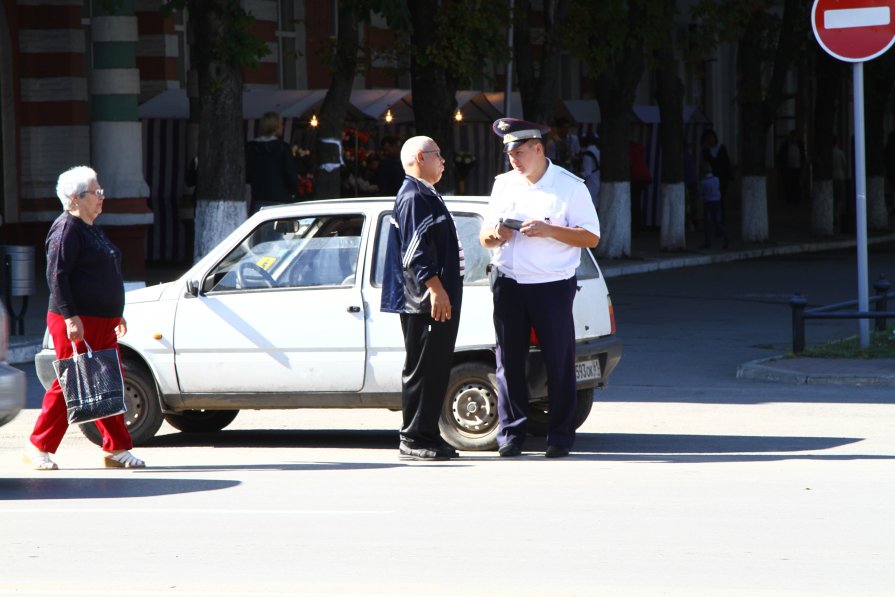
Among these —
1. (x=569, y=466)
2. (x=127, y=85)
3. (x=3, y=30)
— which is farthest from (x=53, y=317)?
(x=3, y=30)

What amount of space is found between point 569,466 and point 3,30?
18.2 metres

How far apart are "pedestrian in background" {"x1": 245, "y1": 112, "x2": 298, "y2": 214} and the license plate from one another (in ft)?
29.6

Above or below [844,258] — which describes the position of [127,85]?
above

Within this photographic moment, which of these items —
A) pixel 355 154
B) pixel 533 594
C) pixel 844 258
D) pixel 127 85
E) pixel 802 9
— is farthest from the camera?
pixel 802 9

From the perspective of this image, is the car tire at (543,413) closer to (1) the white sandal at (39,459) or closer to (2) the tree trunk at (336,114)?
(1) the white sandal at (39,459)

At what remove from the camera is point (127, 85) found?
24062 millimetres

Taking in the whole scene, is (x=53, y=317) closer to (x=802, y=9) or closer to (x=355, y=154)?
(x=355, y=154)

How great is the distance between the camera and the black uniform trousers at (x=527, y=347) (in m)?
9.85

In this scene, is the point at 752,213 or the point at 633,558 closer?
the point at 633,558

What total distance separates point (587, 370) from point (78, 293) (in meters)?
3.04

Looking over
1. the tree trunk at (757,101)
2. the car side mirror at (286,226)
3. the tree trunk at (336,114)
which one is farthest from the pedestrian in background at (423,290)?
the tree trunk at (757,101)

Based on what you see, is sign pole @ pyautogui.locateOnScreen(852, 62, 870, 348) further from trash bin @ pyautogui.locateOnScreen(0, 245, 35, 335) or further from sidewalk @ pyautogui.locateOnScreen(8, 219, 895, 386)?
trash bin @ pyautogui.locateOnScreen(0, 245, 35, 335)

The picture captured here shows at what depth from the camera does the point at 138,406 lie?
34.9ft

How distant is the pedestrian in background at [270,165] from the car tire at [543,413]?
27.7 ft
